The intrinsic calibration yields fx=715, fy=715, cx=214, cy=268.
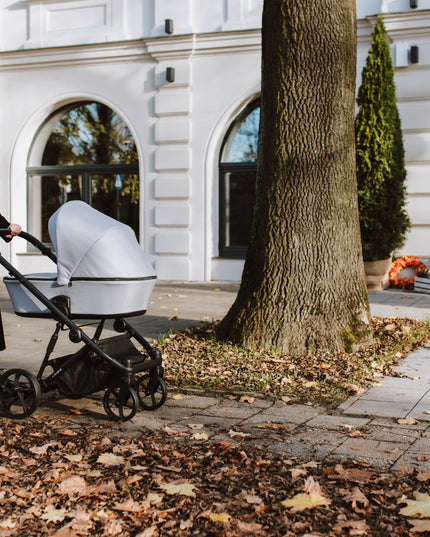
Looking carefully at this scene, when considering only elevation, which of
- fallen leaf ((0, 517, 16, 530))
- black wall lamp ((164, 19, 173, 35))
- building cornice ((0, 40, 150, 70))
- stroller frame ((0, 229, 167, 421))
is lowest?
fallen leaf ((0, 517, 16, 530))

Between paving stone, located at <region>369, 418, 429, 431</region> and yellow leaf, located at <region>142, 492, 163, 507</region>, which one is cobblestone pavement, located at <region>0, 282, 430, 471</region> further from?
yellow leaf, located at <region>142, 492, 163, 507</region>

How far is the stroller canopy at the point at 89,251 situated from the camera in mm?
4254

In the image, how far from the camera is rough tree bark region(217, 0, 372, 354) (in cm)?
609

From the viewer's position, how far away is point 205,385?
17.0 ft

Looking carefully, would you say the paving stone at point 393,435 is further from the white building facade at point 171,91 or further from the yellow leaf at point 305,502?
the white building facade at point 171,91

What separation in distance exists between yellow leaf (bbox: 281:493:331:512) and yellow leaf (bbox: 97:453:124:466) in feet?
3.17

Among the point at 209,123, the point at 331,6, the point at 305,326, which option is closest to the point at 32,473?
the point at 305,326

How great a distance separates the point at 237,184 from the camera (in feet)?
44.1

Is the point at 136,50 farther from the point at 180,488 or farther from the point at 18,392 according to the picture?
the point at 180,488

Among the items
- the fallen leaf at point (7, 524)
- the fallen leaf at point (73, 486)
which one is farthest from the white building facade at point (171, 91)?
the fallen leaf at point (7, 524)

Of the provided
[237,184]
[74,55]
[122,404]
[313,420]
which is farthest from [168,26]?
[313,420]

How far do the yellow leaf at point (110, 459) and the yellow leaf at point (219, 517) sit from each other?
0.80 meters

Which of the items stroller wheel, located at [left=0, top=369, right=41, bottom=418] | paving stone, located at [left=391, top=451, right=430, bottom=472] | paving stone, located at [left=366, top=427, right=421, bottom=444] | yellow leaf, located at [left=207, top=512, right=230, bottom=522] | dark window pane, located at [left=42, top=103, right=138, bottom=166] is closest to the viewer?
yellow leaf, located at [left=207, top=512, right=230, bottom=522]

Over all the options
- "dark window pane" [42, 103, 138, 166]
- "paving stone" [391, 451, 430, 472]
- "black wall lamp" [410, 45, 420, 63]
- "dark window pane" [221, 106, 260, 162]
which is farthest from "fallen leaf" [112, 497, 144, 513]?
"dark window pane" [42, 103, 138, 166]
